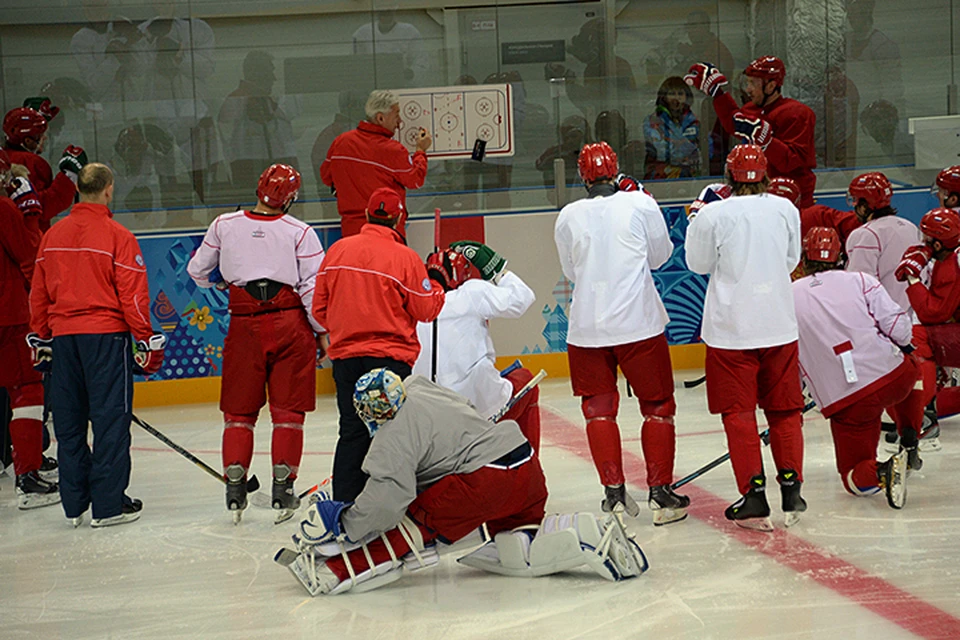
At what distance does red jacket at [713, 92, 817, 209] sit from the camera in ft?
21.7

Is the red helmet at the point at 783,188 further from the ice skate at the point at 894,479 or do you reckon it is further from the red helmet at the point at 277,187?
the red helmet at the point at 277,187

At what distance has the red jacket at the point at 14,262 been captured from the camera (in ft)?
17.5

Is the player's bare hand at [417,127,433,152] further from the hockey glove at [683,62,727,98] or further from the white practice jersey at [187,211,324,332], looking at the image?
the white practice jersey at [187,211,324,332]

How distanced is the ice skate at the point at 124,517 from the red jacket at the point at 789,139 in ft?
12.9

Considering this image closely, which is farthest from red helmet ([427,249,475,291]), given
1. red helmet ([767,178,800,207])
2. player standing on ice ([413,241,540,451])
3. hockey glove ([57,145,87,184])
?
hockey glove ([57,145,87,184])

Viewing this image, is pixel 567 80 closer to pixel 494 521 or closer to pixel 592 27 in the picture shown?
pixel 592 27

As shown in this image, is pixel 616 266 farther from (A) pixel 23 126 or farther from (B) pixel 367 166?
(A) pixel 23 126

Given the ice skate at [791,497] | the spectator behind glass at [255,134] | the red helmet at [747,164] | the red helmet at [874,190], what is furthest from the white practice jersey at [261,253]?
the spectator behind glass at [255,134]

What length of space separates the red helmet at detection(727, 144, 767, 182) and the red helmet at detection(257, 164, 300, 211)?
5.69ft

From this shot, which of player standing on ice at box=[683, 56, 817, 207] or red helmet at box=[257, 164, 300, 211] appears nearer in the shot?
red helmet at box=[257, 164, 300, 211]

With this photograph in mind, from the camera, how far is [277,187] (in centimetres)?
465

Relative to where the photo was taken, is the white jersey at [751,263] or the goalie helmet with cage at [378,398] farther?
the white jersey at [751,263]

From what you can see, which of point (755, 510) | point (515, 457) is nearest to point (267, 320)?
point (515, 457)

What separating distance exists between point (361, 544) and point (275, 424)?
4.17ft
